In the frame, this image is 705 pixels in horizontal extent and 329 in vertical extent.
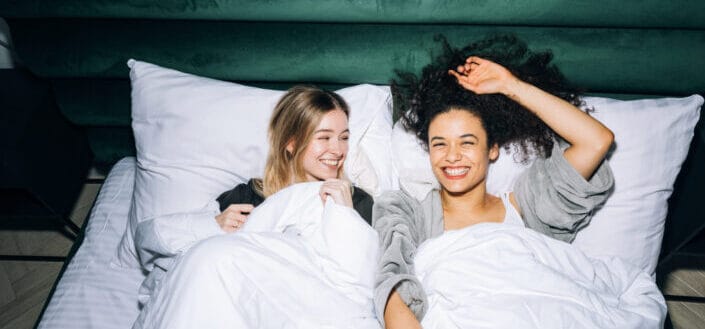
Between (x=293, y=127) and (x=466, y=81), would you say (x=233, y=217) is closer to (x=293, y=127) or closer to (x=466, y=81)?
(x=293, y=127)

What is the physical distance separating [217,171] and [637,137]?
1465 millimetres

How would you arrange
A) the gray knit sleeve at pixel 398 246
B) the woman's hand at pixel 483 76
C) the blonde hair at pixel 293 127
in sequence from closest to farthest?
1. the gray knit sleeve at pixel 398 246
2. the woman's hand at pixel 483 76
3. the blonde hair at pixel 293 127

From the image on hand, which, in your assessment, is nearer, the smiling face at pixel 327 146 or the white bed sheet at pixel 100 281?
the white bed sheet at pixel 100 281

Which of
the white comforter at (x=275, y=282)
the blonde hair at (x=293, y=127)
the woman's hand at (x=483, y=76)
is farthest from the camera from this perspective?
the blonde hair at (x=293, y=127)

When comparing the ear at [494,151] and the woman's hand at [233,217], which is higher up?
the ear at [494,151]

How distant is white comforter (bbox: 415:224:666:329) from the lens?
1140mm

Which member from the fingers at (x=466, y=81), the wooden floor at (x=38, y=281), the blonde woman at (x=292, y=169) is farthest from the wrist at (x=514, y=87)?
the wooden floor at (x=38, y=281)

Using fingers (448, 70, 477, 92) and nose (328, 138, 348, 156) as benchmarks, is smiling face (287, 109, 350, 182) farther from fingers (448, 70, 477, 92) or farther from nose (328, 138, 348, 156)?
fingers (448, 70, 477, 92)

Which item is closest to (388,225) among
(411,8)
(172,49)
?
(411,8)

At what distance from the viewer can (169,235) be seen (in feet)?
4.48

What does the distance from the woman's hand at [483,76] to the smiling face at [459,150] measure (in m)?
0.11

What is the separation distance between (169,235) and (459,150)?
961 mm

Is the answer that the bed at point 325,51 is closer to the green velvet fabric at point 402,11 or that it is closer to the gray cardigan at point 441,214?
the green velvet fabric at point 402,11

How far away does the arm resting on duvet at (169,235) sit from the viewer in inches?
53.5
